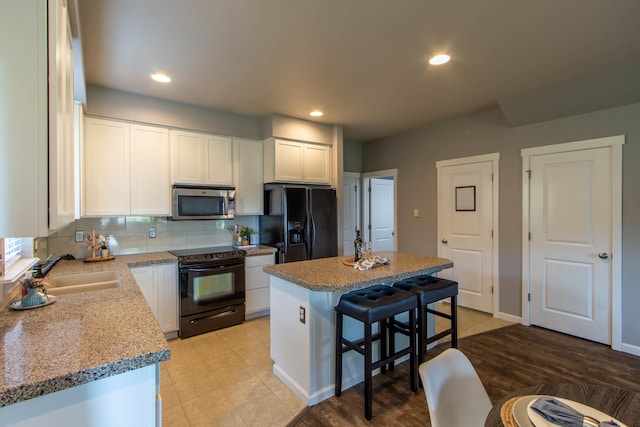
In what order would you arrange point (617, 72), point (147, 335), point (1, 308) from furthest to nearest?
point (617, 72) < point (1, 308) < point (147, 335)

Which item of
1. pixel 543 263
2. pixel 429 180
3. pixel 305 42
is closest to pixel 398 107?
pixel 429 180

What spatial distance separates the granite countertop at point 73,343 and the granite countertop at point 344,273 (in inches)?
37.1

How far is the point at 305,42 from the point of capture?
7.43 feet

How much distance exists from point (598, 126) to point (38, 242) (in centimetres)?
528

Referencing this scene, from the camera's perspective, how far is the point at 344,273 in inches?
89.8

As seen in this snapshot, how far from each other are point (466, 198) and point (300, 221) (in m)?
2.25

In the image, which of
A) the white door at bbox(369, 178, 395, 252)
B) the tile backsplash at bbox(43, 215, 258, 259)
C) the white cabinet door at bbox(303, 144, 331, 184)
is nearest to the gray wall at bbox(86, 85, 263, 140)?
the white cabinet door at bbox(303, 144, 331, 184)

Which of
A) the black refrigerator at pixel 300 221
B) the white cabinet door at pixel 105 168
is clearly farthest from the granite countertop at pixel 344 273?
the white cabinet door at pixel 105 168

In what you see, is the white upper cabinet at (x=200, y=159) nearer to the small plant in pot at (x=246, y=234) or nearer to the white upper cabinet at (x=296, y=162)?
the white upper cabinet at (x=296, y=162)

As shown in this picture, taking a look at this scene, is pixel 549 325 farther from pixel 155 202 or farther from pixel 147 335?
pixel 155 202

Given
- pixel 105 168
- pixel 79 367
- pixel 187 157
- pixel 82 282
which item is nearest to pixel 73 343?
pixel 79 367

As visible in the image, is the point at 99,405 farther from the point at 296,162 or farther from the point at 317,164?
the point at 317,164

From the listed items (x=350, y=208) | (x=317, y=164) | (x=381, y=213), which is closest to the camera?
(x=317, y=164)

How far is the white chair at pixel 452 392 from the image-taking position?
1133 mm
